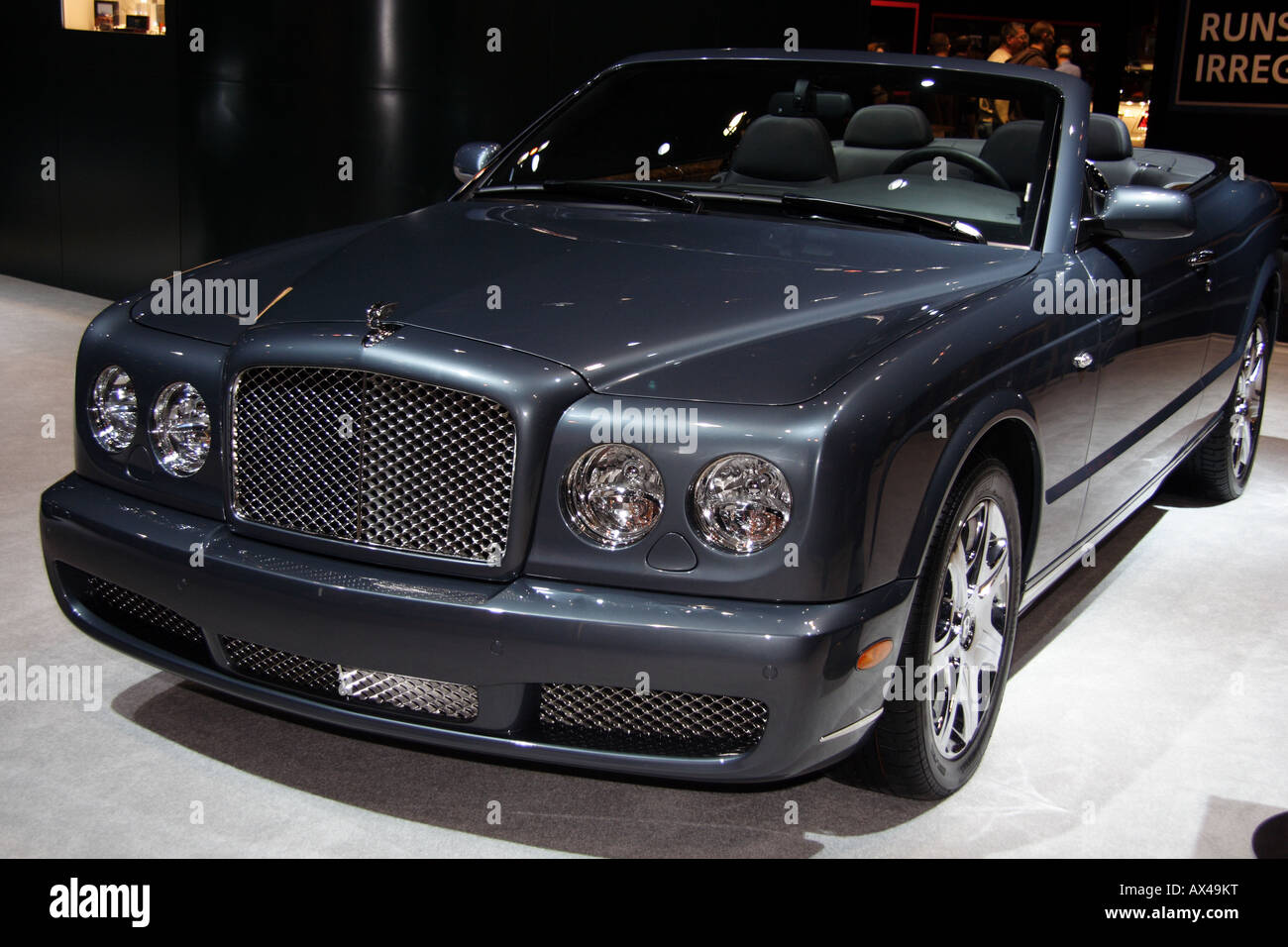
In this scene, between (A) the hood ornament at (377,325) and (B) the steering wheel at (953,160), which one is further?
(B) the steering wheel at (953,160)

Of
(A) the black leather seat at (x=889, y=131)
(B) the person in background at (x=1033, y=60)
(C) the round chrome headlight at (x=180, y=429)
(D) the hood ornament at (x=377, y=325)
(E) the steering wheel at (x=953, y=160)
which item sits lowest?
(C) the round chrome headlight at (x=180, y=429)

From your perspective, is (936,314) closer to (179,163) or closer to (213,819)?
(213,819)

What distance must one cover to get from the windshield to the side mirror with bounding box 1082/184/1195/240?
18cm

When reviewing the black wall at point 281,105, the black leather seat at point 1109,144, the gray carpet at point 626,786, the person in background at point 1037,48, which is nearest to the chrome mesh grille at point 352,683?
the gray carpet at point 626,786

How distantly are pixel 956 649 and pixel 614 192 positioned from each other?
A: 1397mm

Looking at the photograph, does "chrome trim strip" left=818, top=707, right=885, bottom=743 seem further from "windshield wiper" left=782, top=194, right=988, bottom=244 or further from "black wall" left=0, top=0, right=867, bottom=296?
"black wall" left=0, top=0, right=867, bottom=296

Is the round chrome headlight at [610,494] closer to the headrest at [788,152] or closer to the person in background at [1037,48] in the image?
the headrest at [788,152]

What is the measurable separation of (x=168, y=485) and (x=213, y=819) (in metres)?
0.60

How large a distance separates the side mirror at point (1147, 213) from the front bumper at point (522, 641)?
4.27ft

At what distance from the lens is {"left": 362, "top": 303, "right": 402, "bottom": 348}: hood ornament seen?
7.25 feet

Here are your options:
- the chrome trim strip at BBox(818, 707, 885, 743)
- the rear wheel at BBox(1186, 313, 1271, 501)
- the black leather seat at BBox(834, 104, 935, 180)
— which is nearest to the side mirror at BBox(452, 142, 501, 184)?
the black leather seat at BBox(834, 104, 935, 180)

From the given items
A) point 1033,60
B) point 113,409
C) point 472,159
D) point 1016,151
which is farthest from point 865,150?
point 1033,60

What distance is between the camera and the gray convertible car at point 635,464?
205 cm

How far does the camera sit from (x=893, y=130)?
364 cm
